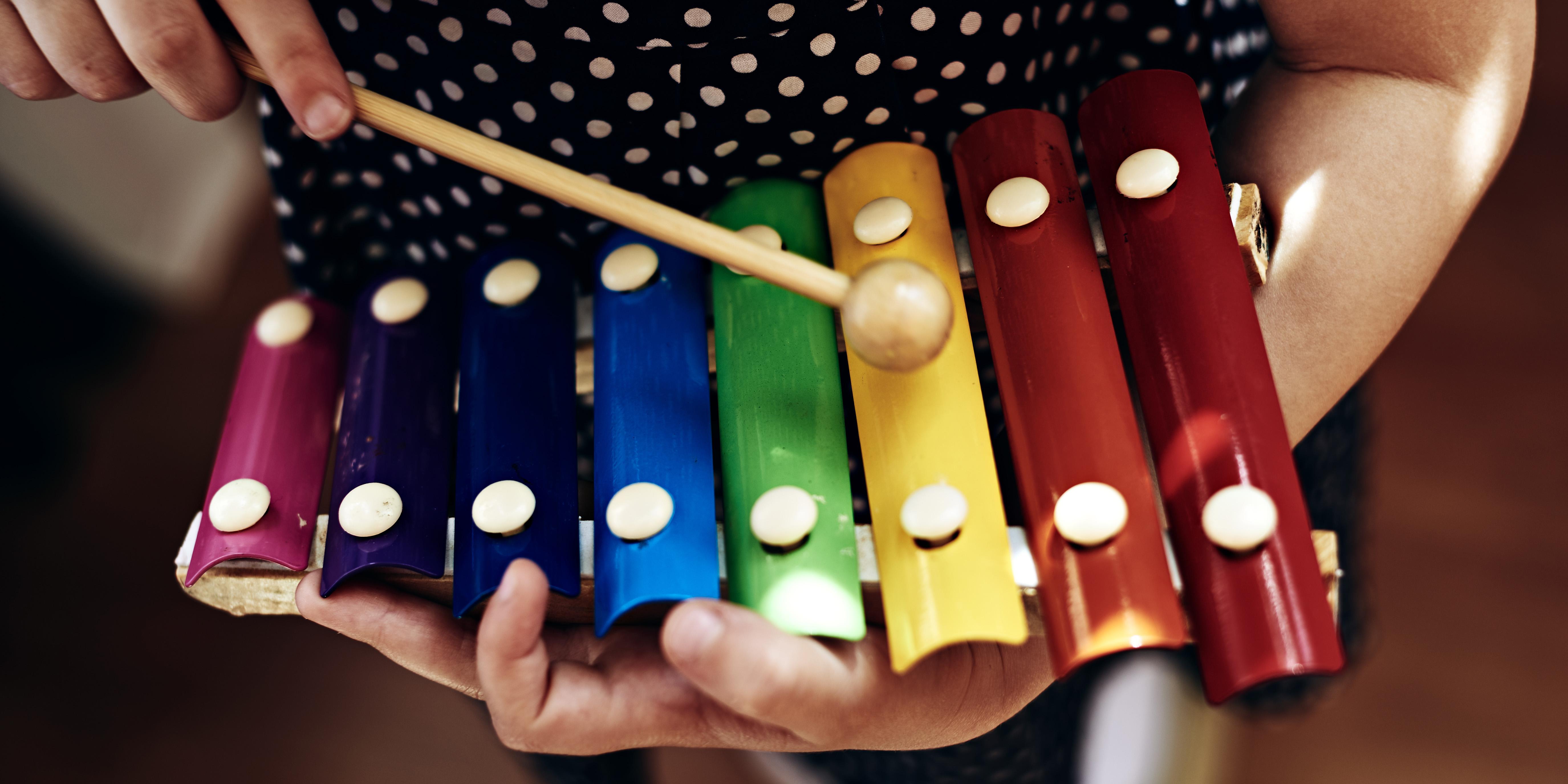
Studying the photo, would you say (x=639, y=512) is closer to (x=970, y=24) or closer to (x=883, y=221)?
(x=883, y=221)

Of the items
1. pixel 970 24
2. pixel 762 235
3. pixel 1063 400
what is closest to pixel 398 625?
pixel 762 235

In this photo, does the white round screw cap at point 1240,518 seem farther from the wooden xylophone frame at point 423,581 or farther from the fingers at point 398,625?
the fingers at point 398,625

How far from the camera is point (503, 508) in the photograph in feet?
2.18

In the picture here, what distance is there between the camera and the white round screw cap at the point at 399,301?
797 millimetres

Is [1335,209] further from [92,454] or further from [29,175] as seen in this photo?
[29,175]

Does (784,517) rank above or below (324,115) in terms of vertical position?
below

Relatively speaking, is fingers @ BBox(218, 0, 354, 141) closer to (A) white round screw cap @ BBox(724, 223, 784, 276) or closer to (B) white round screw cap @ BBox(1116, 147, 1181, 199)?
(A) white round screw cap @ BBox(724, 223, 784, 276)

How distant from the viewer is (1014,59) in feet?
2.52

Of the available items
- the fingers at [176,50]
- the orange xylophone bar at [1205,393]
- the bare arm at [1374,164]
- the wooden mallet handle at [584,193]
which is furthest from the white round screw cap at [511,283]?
the bare arm at [1374,164]

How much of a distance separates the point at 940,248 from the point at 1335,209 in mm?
286

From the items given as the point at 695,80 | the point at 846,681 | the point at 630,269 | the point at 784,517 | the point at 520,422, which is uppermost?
the point at 695,80

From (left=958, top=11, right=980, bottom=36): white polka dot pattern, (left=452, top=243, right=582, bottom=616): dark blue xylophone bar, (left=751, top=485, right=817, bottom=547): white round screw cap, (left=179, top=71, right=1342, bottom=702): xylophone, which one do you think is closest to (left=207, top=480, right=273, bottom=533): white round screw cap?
(left=179, top=71, right=1342, bottom=702): xylophone

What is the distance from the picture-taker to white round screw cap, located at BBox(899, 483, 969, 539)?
1.93ft

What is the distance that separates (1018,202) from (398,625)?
1.71 ft
